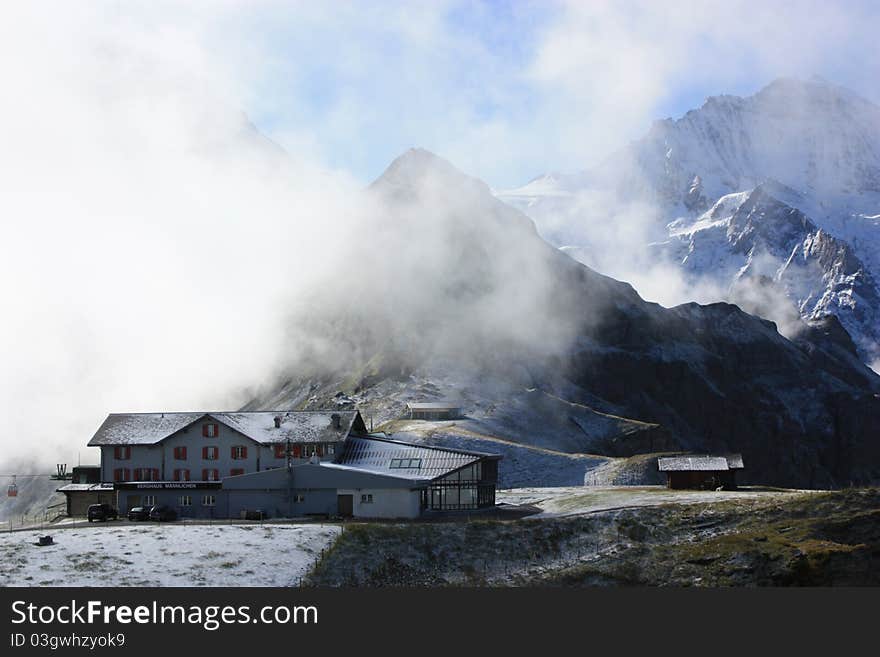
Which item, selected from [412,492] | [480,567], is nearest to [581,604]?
[480,567]

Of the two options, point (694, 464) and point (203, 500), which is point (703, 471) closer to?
point (694, 464)

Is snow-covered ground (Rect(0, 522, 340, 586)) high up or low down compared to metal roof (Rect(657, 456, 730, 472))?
down

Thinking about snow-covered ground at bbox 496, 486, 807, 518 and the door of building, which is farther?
the door of building

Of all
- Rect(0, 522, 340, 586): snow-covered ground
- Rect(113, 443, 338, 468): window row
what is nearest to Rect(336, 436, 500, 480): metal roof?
Rect(113, 443, 338, 468): window row

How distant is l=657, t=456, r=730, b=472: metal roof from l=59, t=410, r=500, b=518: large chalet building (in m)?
23.4

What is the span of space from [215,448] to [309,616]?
68.1 m

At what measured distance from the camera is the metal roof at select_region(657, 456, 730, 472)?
145125 millimetres

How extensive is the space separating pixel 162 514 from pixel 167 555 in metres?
28.8

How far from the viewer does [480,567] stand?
99.5m

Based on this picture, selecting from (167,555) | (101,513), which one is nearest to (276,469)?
(101,513)

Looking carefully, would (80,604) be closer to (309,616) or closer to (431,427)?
(309,616)

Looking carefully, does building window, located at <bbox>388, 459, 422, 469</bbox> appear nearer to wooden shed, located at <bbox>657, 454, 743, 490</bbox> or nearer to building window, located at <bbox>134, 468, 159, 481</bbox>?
building window, located at <bbox>134, 468, 159, 481</bbox>

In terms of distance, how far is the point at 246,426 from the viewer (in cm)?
13950

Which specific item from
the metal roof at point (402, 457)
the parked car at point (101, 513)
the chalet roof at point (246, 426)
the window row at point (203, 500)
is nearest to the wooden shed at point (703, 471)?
the metal roof at point (402, 457)
